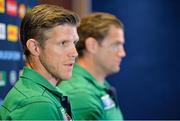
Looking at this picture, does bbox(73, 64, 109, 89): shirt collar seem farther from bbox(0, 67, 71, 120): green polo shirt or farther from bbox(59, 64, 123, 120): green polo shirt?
bbox(0, 67, 71, 120): green polo shirt

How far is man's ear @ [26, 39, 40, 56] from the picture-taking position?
1.48 m

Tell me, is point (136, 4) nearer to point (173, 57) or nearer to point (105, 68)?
point (173, 57)

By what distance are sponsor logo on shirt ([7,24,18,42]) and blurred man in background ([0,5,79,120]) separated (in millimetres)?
392

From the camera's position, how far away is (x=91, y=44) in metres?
2.44

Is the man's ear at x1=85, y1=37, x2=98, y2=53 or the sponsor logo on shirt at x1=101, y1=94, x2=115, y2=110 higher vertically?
the man's ear at x1=85, y1=37, x2=98, y2=53

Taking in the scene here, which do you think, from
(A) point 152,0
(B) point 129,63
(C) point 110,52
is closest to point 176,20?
(A) point 152,0

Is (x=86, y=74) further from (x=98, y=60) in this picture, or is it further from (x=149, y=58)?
(x=149, y=58)

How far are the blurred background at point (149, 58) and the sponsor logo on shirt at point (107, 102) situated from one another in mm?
1631

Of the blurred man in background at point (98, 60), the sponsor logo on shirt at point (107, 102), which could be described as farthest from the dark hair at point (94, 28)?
the sponsor logo on shirt at point (107, 102)

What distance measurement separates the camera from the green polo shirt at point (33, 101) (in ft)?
4.35

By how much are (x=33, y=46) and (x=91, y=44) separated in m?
0.97

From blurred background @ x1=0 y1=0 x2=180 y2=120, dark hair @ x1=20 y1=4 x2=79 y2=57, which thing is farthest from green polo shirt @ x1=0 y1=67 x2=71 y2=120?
blurred background @ x1=0 y1=0 x2=180 y2=120

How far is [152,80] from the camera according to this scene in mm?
3971

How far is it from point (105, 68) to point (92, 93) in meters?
0.35
